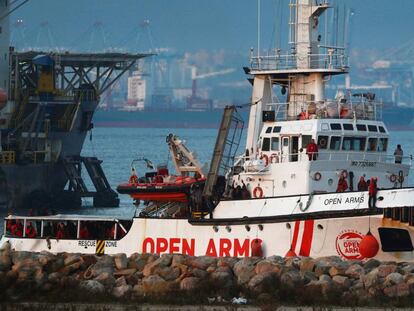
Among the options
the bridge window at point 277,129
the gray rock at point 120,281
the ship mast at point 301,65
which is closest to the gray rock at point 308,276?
the gray rock at point 120,281

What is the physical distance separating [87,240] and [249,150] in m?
5.00

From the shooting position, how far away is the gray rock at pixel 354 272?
117 ft

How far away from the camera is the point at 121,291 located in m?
34.2

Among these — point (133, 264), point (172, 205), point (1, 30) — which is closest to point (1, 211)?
point (1, 30)

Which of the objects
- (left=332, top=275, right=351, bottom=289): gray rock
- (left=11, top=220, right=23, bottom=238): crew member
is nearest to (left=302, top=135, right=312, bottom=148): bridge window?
(left=332, top=275, right=351, bottom=289): gray rock

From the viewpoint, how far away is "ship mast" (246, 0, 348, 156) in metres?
43.5

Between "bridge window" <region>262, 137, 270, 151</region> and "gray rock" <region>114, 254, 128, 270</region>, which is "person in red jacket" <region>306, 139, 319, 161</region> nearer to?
"bridge window" <region>262, 137, 270, 151</region>

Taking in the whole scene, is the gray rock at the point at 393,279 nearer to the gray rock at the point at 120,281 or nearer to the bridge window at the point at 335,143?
the gray rock at the point at 120,281

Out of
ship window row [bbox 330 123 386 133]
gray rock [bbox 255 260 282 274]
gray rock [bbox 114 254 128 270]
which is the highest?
ship window row [bbox 330 123 386 133]

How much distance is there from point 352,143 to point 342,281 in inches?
320

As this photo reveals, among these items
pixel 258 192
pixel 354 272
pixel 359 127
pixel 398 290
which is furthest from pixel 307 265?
pixel 359 127

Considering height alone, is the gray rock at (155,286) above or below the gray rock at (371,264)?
below

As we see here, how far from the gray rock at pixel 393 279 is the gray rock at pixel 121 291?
543 cm

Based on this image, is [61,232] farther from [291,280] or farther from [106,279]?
[291,280]
